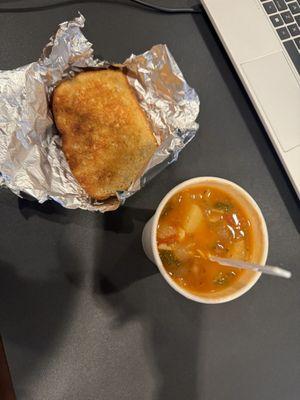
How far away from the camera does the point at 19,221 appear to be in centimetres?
67

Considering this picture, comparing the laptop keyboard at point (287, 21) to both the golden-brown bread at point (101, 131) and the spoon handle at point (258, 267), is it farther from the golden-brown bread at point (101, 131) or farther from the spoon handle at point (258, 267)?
the spoon handle at point (258, 267)

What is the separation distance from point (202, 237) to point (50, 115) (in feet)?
1.01

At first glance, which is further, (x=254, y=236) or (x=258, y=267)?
(x=254, y=236)

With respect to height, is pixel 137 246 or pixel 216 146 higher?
pixel 216 146

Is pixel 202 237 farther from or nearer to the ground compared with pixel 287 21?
nearer to the ground

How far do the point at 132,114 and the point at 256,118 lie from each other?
240 millimetres

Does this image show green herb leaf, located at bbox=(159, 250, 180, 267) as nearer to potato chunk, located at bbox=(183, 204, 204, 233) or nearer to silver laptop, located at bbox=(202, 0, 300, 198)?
potato chunk, located at bbox=(183, 204, 204, 233)

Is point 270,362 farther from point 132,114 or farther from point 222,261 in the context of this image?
point 132,114

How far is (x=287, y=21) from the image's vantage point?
2.63ft

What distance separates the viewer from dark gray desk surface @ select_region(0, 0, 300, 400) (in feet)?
2.13

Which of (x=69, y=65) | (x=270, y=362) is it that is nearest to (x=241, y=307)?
(x=270, y=362)

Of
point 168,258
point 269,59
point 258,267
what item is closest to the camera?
point 258,267

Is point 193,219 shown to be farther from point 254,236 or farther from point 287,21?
point 287,21

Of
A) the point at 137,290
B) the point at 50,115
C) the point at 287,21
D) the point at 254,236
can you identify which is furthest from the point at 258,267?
the point at 287,21
